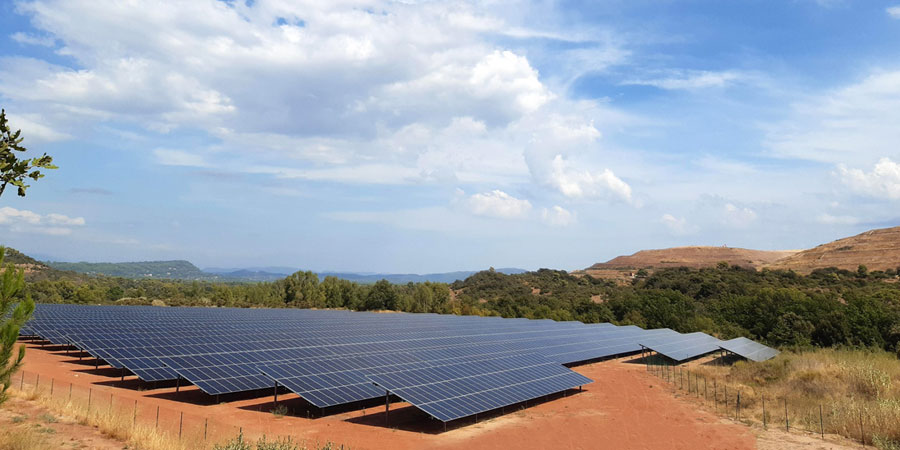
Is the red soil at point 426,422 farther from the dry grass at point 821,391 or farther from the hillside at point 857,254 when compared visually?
the hillside at point 857,254

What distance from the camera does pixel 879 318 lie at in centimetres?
4225

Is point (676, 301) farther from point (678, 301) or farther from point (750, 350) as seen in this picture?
point (750, 350)

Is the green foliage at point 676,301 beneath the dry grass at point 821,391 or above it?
above

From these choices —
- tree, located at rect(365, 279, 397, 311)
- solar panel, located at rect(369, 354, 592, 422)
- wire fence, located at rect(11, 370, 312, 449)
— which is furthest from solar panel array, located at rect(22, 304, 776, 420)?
tree, located at rect(365, 279, 397, 311)

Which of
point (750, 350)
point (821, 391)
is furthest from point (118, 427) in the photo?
point (750, 350)

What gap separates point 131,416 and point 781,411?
91.8 ft

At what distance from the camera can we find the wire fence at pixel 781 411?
19688mm

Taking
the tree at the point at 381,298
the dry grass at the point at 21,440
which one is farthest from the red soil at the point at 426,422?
the tree at the point at 381,298

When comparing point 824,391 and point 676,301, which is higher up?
point 676,301

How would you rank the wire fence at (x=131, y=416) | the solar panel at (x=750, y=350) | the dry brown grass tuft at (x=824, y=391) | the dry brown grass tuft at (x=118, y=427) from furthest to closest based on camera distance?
1. the solar panel at (x=750, y=350)
2. the dry brown grass tuft at (x=824, y=391)
3. the wire fence at (x=131, y=416)
4. the dry brown grass tuft at (x=118, y=427)

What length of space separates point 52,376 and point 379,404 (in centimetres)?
1717

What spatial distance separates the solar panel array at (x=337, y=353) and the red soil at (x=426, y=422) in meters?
0.89

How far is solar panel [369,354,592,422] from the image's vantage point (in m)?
21.1

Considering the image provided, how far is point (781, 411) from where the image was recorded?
2384 centimetres
